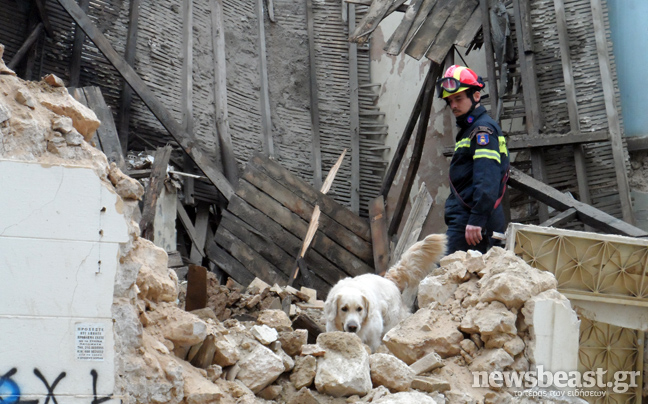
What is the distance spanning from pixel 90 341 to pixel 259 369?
40.2 inches

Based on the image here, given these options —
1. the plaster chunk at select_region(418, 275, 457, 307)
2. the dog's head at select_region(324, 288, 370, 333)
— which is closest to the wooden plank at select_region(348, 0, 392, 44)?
the dog's head at select_region(324, 288, 370, 333)

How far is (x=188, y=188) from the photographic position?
31.7ft

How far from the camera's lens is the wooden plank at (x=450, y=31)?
8.27m

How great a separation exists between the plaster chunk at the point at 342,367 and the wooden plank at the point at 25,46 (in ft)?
19.4

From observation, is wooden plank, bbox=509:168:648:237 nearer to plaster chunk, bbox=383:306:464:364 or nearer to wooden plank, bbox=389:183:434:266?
wooden plank, bbox=389:183:434:266

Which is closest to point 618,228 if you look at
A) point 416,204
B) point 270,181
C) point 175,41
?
point 416,204

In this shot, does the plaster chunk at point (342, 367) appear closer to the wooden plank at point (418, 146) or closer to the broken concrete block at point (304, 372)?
the broken concrete block at point (304, 372)

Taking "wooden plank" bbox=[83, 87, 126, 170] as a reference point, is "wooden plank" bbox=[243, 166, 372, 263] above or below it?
below

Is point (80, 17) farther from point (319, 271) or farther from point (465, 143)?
point (465, 143)

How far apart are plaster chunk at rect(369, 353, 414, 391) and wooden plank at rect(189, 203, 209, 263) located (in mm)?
5495

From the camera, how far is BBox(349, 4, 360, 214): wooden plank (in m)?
11.2

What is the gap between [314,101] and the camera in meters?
11.4

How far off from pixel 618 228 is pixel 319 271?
3779mm

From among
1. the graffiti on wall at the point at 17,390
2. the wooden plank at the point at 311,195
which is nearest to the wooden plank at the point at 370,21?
the wooden plank at the point at 311,195
